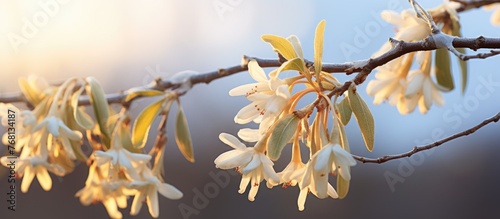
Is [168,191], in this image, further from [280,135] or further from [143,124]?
[280,135]

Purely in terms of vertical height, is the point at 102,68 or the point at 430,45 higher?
the point at 430,45

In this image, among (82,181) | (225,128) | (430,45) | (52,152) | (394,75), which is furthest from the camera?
(225,128)

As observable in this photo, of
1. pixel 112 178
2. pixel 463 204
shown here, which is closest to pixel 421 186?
pixel 463 204

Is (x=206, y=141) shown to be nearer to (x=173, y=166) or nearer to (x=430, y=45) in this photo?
(x=173, y=166)

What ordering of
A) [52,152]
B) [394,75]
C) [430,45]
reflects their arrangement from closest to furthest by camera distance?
[430,45] → [52,152] → [394,75]

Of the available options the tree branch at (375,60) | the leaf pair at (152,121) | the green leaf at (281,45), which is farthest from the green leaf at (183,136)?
the green leaf at (281,45)

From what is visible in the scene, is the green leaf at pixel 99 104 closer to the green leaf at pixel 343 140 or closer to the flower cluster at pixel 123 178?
the flower cluster at pixel 123 178
